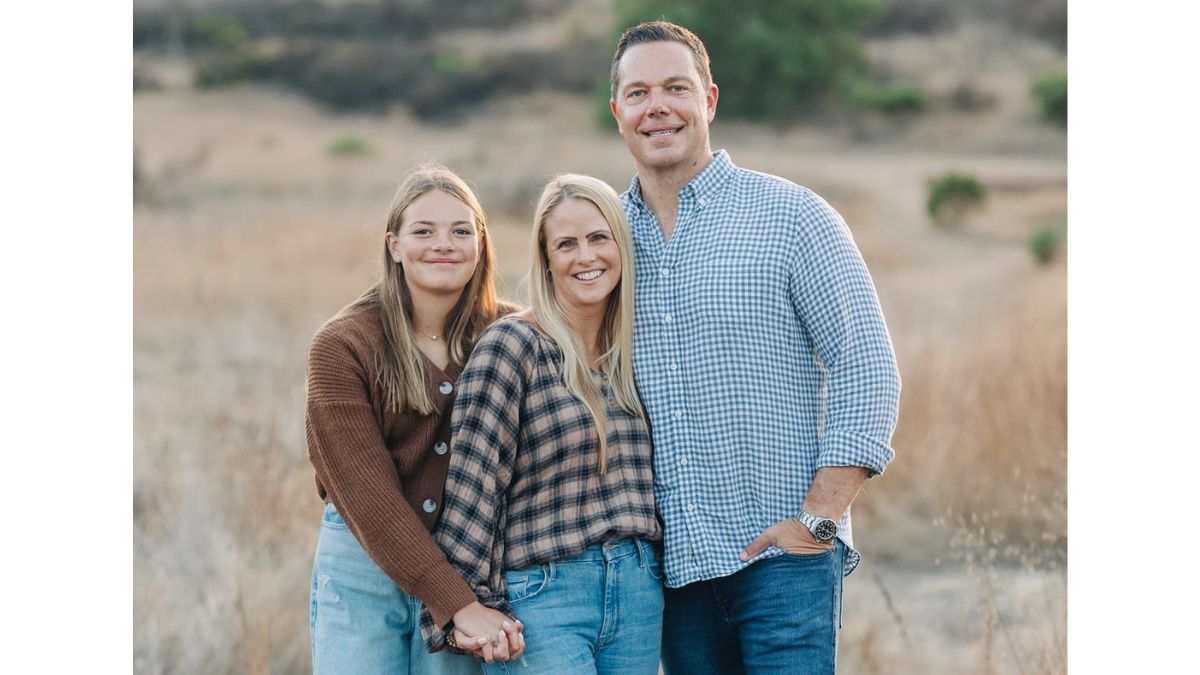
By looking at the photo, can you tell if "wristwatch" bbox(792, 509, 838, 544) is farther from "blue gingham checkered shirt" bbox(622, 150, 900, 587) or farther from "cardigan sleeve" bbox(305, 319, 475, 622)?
"cardigan sleeve" bbox(305, 319, 475, 622)

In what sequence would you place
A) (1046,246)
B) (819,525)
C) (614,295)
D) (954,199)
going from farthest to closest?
(954,199) → (1046,246) → (614,295) → (819,525)

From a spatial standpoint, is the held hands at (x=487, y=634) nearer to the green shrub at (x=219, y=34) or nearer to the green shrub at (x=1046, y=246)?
the green shrub at (x=1046, y=246)

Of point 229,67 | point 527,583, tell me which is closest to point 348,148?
point 229,67

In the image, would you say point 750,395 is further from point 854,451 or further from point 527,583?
point 527,583

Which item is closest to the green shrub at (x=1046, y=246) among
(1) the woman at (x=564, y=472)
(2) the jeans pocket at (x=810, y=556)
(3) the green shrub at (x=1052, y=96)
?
(3) the green shrub at (x=1052, y=96)

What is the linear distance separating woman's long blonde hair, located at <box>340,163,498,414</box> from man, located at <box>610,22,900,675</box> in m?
0.39

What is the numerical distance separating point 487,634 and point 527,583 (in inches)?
5.7

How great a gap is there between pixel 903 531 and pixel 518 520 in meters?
5.12

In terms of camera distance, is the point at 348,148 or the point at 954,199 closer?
the point at 954,199

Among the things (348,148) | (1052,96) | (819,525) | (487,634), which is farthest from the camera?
(1052,96)

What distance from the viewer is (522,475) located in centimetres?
243

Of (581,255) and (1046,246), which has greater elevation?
(1046,246)

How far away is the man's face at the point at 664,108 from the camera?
8.73 ft
